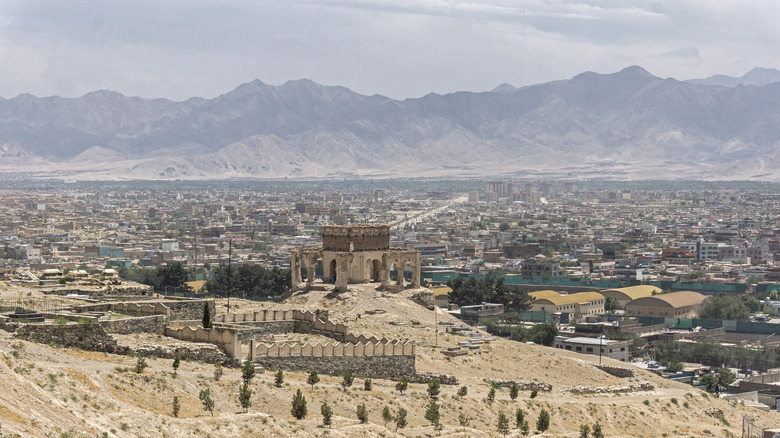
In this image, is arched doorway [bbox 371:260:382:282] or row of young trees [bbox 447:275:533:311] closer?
arched doorway [bbox 371:260:382:282]

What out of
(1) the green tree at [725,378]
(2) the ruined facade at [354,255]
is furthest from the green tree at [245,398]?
(1) the green tree at [725,378]

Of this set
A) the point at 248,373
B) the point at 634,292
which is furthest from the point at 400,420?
the point at 634,292

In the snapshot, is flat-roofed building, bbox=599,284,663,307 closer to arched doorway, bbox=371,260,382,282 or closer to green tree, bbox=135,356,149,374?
arched doorway, bbox=371,260,382,282

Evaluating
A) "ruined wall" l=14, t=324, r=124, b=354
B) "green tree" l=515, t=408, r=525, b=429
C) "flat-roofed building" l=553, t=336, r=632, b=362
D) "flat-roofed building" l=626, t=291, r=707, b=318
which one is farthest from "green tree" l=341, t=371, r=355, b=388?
"flat-roofed building" l=626, t=291, r=707, b=318

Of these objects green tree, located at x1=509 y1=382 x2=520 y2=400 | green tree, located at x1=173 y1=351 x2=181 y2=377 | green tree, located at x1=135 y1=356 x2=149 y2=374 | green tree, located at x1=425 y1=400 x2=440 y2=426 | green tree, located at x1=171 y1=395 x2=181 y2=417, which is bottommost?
green tree, located at x1=509 y1=382 x2=520 y2=400

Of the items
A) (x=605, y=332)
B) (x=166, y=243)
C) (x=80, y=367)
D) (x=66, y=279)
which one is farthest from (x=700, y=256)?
(x=80, y=367)
